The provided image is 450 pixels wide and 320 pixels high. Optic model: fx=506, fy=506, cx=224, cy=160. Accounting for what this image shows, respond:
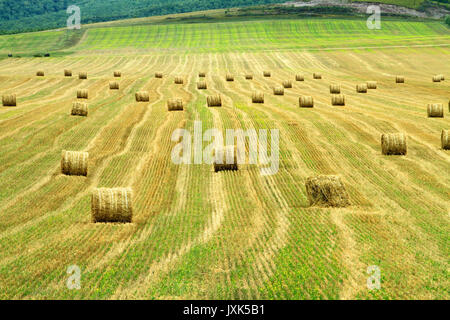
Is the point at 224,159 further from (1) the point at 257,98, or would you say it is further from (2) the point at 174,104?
(1) the point at 257,98

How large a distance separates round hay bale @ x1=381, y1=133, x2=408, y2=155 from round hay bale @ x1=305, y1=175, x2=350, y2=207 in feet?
28.2

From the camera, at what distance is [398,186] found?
22000mm

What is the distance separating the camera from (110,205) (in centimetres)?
1728

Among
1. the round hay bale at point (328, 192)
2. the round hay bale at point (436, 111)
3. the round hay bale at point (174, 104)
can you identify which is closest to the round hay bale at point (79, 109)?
the round hay bale at point (174, 104)

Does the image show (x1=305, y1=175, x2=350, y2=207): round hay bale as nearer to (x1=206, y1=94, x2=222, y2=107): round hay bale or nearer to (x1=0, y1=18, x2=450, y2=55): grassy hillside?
(x1=206, y1=94, x2=222, y2=107): round hay bale

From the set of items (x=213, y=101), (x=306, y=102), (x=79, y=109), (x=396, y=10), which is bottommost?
(x=306, y=102)

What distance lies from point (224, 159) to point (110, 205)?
8240 mm

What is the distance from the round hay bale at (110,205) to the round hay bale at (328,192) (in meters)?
6.92

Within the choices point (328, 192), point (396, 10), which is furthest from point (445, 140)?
point (396, 10)

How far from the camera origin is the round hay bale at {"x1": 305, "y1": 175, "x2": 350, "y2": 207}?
19.0 metres
